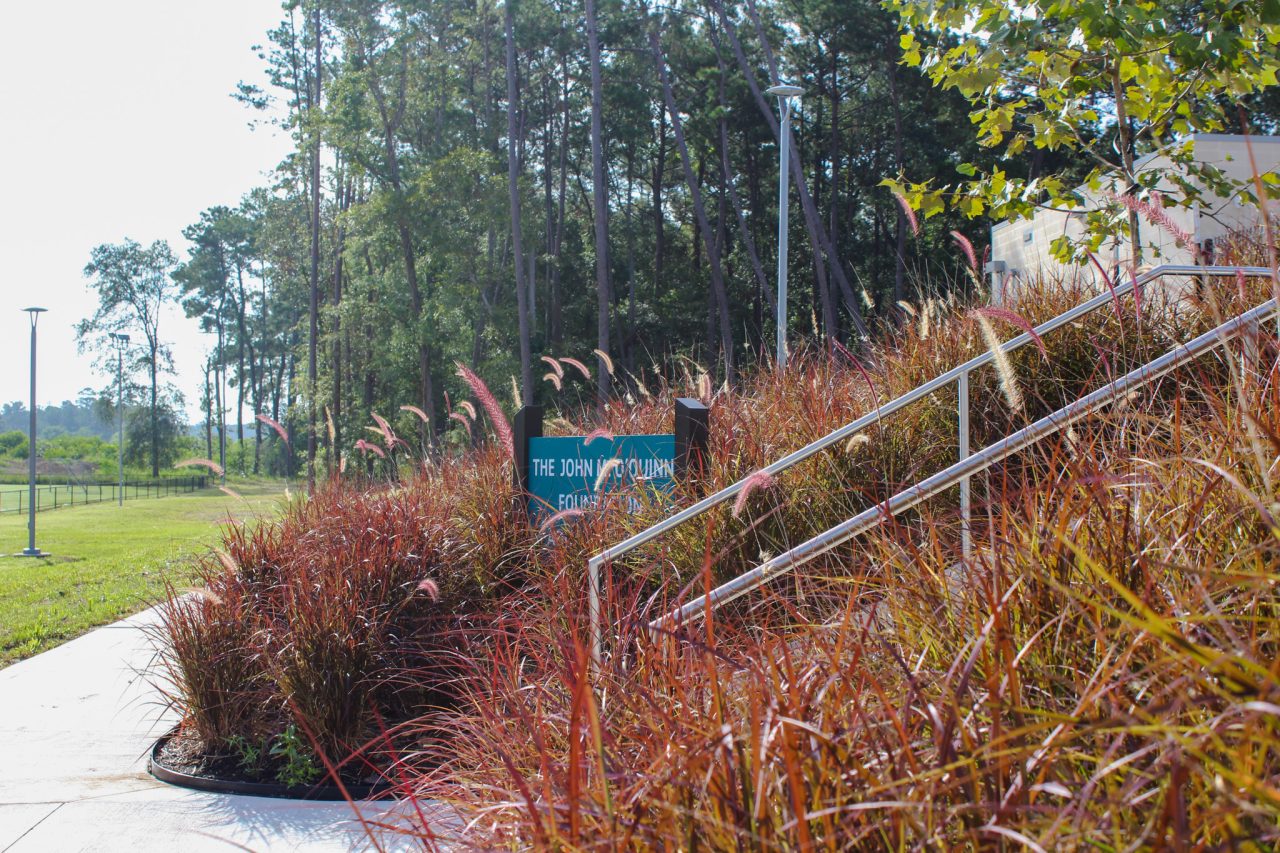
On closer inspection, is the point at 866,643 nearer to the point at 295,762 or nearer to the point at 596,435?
the point at 295,762

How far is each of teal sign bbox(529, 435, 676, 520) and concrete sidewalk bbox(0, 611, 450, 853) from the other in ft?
8.38

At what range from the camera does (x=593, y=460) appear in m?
7.30

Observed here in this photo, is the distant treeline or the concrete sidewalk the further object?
the distant treeline

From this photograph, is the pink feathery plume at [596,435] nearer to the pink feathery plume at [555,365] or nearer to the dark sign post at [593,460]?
the dark sign post at [593,460]

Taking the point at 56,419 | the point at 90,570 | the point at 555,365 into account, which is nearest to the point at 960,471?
the point at 555,365

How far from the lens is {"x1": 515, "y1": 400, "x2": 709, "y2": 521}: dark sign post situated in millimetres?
6324

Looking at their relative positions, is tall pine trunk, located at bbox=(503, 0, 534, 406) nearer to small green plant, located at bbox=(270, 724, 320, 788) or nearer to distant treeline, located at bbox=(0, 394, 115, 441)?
small green plant, located at bbox=(270, 724, 320, 788)

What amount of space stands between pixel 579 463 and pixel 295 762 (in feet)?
9.43

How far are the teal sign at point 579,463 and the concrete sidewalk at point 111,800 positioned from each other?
2.55m

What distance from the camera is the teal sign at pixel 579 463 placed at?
266 inches

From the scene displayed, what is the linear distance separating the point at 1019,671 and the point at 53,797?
16.5 ft

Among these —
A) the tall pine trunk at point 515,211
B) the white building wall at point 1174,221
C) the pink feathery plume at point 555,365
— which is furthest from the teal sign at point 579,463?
the tall pine trunk at point 515,211

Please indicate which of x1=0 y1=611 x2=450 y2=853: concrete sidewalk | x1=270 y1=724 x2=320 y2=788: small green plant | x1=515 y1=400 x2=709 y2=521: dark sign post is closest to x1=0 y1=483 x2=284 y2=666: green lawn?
x1=0 y1=611 x2=450 y2=853: concrete sidewalk

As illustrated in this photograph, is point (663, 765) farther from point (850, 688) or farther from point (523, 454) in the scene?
point (523, 454)
